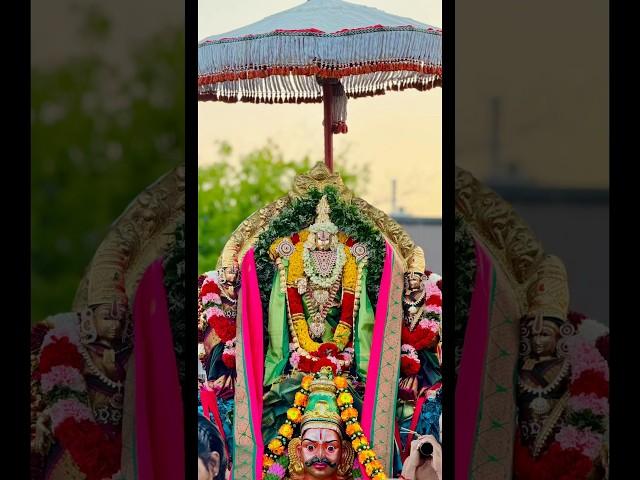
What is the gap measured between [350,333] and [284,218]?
0.90 m

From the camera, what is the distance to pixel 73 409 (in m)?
5.06

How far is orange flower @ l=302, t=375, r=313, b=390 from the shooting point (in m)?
7.86

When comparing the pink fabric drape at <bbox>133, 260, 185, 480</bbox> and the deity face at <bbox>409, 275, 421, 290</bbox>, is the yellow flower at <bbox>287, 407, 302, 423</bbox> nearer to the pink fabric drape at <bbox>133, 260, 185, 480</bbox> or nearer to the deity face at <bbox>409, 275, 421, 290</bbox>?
the deity face at <bbox>409, 275, 421, 290</bbox>

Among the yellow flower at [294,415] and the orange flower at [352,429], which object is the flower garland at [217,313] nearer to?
the yellow flower at [294,415]

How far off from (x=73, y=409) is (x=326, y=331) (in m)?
3.23

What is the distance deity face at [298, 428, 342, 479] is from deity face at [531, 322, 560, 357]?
112 inches

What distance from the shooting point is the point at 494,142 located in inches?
199

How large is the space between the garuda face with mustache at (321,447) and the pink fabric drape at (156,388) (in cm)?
277

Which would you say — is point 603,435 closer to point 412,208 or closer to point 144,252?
point 144,252

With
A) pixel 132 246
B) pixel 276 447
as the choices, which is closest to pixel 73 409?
pixel 132 246

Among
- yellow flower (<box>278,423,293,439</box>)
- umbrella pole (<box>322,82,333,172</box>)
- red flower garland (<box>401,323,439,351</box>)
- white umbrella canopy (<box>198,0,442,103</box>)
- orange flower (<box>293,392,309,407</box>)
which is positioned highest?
white umbrella canopy (<box>198,0,442,103</box>)

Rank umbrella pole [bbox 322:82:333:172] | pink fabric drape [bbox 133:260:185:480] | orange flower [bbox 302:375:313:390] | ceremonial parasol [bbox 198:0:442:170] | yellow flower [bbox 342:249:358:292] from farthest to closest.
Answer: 1. umbrella pole [bbox 322:82:333:172]
2. ceremonial parasol [bbox 198:0:442:170]
3. yellow flower [bbox 342:249:358:292]
4. orange flower [bbox 302:375:313:390]
5. pink fabric drape [bbox 133:260:185:480]

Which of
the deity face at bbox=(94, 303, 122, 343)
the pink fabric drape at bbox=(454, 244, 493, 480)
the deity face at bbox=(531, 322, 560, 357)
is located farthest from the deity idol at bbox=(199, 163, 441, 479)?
the deity face at bbox=(94, 303, 122, 343)

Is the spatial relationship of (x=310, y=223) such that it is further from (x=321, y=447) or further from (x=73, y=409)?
(x=73, y=409)
